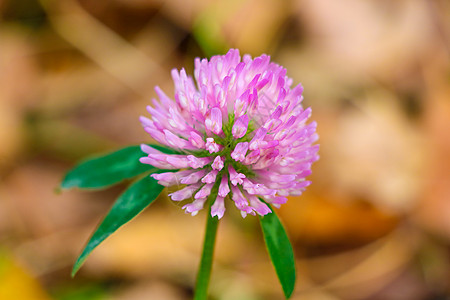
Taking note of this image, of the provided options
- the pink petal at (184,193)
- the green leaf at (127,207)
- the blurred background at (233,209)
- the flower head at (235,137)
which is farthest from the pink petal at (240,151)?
the blurred background at (233,209)

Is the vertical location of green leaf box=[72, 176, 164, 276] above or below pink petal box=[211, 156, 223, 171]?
below

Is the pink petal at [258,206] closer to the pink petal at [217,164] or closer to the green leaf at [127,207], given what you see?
the pink petal at [217,164]

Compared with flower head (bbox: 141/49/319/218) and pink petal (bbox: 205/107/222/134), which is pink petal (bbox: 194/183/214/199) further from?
pink petal (bbox: 205/107/222/134)

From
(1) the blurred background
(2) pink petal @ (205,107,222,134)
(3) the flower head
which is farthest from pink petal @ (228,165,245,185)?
(1) the blurred background

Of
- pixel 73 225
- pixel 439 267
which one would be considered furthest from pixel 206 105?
pixel 439 267

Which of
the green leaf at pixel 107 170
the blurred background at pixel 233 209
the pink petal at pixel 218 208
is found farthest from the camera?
the blurred background at pixel 233 209

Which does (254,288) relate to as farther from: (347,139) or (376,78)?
(376,78)
